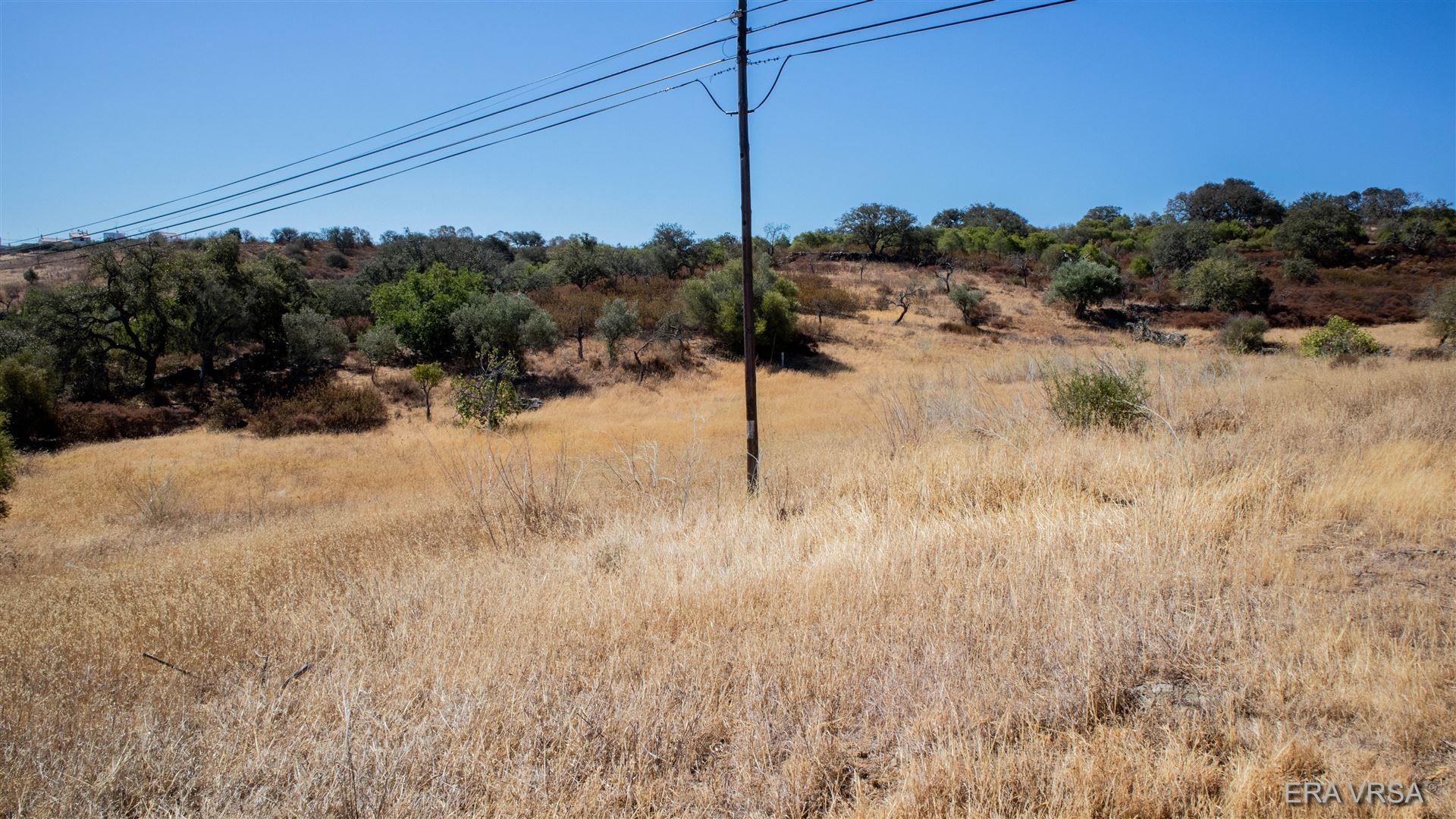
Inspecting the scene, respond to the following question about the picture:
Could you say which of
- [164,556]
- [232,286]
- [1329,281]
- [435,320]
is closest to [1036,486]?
[164,556]

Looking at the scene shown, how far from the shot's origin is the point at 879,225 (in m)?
71.2

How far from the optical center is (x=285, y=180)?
13.2 meters

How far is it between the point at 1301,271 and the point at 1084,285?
61.1 feet

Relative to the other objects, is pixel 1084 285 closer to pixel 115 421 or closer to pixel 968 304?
pixel 968 304

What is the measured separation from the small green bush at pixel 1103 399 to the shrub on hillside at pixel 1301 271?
52688mm

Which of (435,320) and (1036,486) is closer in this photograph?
(1036,486)

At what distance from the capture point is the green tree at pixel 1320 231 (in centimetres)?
5509

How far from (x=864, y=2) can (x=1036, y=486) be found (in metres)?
6.88

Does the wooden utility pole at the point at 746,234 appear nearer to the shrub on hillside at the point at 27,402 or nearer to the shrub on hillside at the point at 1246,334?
the shrub on hillside at the point at 27,402

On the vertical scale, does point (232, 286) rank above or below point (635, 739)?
above

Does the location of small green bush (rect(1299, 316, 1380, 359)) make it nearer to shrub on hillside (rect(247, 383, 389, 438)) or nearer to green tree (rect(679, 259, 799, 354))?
green tree (rect(679, 259, 799, 354))

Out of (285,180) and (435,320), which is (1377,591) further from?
(435,320)

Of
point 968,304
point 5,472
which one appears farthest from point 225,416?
point 968,304

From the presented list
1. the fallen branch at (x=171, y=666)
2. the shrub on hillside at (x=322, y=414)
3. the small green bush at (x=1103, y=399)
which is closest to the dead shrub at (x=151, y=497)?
the shrub on hillside at (x=322, y=414)
